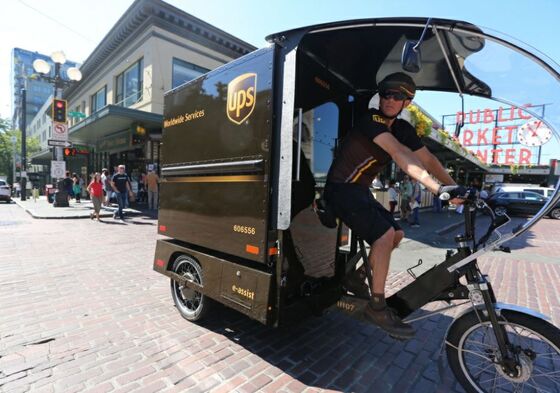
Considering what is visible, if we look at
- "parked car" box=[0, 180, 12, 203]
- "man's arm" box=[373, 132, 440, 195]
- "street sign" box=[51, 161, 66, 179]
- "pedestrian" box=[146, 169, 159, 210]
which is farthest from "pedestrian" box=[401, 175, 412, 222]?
"parked car" box=[0, 180, 12, 203]

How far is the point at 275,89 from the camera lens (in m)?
2.65

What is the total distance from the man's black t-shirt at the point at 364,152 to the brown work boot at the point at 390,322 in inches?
43.0

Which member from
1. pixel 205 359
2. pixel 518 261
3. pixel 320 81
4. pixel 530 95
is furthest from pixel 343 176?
pixel 518 261

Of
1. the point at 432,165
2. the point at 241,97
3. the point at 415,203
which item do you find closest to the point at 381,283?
the point at 432,165

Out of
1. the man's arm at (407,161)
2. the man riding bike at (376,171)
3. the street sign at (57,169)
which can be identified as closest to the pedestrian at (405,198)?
the man riding bike at (376,171)

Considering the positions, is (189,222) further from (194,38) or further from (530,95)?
(194,38)

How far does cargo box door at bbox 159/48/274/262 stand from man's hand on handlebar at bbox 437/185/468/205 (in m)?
1.29

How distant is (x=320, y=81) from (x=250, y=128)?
113 centimetres

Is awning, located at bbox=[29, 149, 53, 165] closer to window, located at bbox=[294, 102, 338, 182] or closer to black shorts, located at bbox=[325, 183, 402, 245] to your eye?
window, located at bbox=[294, 102, 338, 182]

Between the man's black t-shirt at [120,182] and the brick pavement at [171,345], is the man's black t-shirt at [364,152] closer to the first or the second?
the brick pavement at [171,345]

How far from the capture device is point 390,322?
255cm

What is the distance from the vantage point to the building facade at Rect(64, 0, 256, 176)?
1462cm

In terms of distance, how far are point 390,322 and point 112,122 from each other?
16645 mm

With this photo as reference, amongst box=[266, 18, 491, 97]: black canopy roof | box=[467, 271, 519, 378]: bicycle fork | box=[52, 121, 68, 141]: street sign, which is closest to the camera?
box=[467, 271, 519, 378]: bicycle fork
